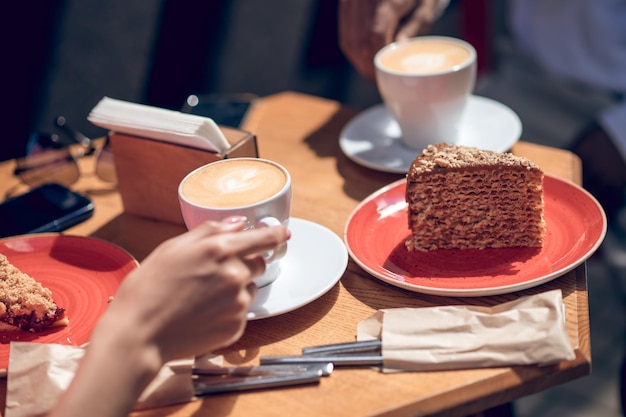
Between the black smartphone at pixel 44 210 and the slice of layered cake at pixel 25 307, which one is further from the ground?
the slice of layered cake at pixel 25 307

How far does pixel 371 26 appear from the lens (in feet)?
5.12

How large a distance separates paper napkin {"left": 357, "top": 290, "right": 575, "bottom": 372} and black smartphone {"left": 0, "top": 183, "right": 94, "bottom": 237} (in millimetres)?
651

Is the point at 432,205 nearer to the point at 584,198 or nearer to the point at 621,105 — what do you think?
the point at 584,198

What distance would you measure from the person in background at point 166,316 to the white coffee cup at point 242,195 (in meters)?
0.11

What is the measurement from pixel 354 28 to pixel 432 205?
654 millimetres

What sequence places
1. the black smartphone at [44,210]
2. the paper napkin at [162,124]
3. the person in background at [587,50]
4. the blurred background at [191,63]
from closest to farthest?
the paper napkin at [162,124]
the black smartphone at [44,210]
the person in background at [587,50]
the blurred background at [191,63]

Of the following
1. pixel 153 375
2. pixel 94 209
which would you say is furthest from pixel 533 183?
pixel 94 209

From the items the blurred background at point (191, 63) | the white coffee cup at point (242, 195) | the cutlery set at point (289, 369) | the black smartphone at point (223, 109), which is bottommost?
the blurred background at point (191, 63)

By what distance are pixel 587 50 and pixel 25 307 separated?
207 cm

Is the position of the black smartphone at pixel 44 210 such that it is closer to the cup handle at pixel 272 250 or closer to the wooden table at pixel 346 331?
the wooden table at pixel 346 331

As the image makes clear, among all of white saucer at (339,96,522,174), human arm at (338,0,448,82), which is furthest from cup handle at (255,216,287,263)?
human arm at (338,0,448,82)

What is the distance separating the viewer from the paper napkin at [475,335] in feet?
2.80

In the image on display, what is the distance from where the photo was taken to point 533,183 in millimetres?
1053

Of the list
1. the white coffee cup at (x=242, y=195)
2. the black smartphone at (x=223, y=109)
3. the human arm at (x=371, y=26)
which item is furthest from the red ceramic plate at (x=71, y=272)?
the human arm at (x=371, y=26)
